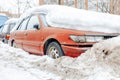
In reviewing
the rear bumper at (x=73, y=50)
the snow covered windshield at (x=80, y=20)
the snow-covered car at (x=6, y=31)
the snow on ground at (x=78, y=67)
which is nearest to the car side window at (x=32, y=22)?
the snow covered windshield at (x=80, y=20)

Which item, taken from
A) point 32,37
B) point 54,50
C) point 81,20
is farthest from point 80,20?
point 32,37

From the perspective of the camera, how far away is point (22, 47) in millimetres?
9102

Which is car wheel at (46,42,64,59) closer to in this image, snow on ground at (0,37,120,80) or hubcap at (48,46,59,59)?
hubcap at (48,46,59,59)

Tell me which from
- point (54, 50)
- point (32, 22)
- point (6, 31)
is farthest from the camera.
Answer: point (6, 31)

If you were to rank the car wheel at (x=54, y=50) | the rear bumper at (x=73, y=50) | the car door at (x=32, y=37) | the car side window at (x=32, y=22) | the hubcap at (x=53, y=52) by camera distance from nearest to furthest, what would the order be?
the rear bumper at (x=73, y=50) < the car wheel at (x=54, y=50) < the hubcap at (x=53, y=52) < the car door at (x=32, y=37) < the car side window at (x=32, y=22)

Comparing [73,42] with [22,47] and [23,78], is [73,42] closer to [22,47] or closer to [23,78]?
[23,78]

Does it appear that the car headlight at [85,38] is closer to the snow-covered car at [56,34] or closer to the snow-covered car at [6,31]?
the snow-covered car at [56,34]

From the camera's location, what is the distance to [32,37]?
8.16 m

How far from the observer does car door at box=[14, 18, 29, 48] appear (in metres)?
9.05

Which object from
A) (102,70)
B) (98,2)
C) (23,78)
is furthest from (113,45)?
(98,2)

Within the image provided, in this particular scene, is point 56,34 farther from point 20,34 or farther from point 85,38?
point 20,34

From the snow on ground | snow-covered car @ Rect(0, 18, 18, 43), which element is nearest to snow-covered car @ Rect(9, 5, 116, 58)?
the snow on ground

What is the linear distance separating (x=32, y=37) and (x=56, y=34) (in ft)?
4.71

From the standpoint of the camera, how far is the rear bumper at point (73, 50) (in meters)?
6.46
